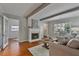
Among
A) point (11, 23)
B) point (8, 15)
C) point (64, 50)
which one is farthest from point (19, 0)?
point (11, 23)

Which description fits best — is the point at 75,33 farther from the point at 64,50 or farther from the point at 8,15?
the point at 8,15

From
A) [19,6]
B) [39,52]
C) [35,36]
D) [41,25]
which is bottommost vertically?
[39,52]

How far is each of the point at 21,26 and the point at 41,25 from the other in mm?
1849

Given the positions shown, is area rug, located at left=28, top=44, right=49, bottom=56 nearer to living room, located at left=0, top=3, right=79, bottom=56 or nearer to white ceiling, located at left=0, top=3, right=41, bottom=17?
living room, located at left=0, top=3, right=79, bottom=56

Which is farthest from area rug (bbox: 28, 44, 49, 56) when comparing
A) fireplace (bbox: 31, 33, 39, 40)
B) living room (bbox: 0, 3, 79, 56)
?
fireplace (bbox: 31, 33, 39, 40)

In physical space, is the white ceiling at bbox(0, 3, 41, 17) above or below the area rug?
above

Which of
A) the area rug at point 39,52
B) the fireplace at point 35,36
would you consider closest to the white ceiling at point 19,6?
the area rug at point 39,52

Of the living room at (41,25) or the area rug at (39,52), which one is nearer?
the area rug at (39,52)

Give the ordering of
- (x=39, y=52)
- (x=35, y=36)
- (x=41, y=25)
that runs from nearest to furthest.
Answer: (x=39, y=52), (x=35, y=36), (x=41, y=25)

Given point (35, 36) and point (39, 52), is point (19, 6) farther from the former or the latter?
point (35, 36)

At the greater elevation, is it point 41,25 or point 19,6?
point 19,6

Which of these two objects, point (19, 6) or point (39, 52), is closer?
point (39, 52)

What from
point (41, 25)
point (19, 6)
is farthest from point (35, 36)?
point (19, 6)

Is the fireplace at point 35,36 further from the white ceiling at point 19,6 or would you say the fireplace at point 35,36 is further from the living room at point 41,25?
the white ceiling at point 19,6
